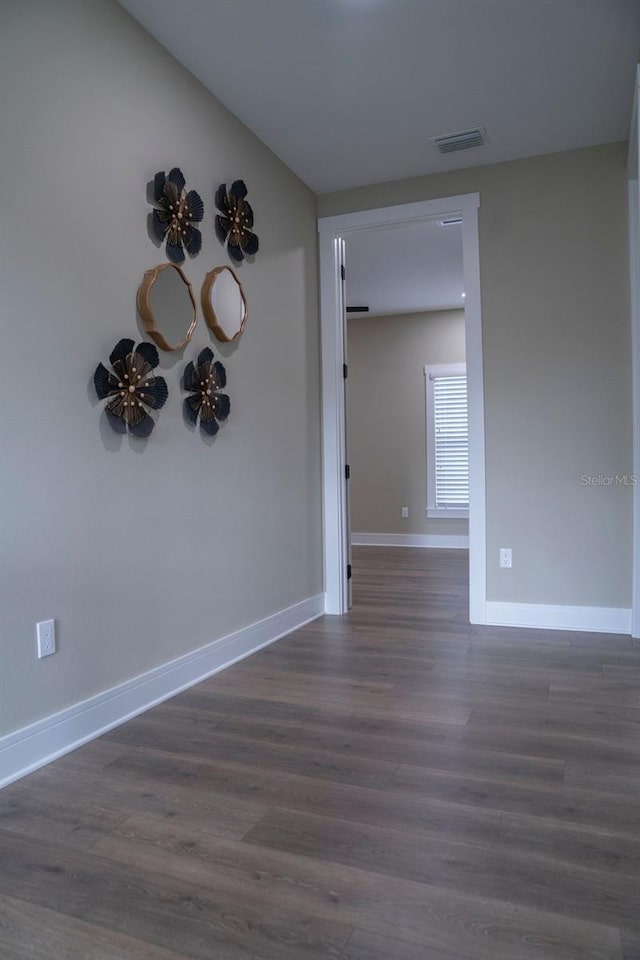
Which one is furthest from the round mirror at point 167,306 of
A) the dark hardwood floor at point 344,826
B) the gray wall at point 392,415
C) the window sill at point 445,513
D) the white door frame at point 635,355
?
the window sill at point 445,513

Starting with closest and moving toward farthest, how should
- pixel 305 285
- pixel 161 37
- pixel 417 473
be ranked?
pixel 161 37, pixel 305 285, pixel 417 473

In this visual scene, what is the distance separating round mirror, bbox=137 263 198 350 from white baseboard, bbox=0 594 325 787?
4.64ft

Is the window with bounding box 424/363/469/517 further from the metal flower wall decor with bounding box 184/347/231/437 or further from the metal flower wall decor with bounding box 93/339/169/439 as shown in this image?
the metal flower wall decor with bounding box 93/339/169/439

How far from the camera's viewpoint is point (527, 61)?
10.3 ft

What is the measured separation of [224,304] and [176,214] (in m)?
0.51

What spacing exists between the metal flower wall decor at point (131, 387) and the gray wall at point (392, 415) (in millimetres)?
5498

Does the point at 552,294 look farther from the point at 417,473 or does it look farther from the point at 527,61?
the point at 417,473

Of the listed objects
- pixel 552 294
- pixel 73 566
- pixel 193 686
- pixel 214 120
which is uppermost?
pixel 214 120

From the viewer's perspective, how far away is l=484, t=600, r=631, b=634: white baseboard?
395cm

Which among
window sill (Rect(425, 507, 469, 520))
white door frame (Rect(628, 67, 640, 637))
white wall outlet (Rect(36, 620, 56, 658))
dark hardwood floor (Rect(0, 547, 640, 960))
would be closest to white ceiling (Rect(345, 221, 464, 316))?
white door frame (Rect(628, 67, 640, 637))

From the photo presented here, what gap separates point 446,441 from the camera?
805 centimetres

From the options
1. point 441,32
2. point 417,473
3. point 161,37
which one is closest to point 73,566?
point 161,37

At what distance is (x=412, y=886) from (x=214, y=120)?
3.37 metres

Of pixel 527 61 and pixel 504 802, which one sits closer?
pixel 504 802
